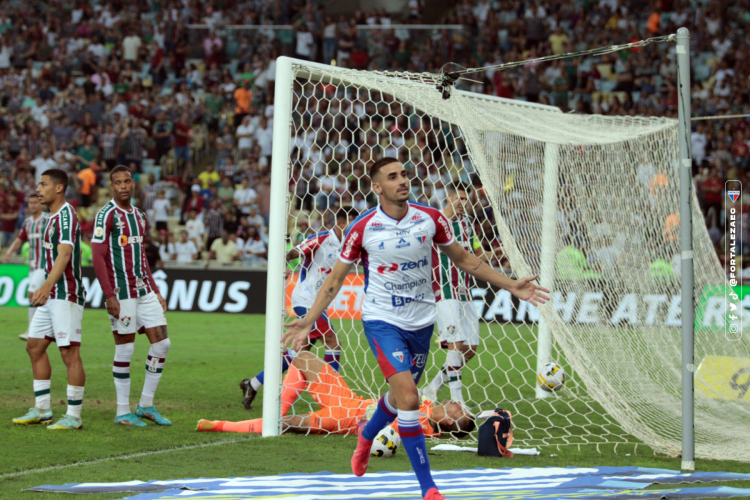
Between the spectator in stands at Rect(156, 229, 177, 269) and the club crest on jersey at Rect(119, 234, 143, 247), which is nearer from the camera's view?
the club crest on jersey at Rect(119, 234, 143, 247)

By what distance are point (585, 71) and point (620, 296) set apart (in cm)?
1552

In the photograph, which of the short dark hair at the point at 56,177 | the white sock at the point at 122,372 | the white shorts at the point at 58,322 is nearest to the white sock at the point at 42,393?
the white shorts at the point at 58,322

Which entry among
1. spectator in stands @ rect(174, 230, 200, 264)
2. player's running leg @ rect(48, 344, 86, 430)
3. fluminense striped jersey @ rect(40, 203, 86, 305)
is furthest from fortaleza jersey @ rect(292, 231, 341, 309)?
spectator in stands @ rect(174, 230, 200, 264)

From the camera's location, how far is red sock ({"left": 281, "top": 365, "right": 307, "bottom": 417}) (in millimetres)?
7723

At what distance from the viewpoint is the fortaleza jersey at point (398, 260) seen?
18.6ft

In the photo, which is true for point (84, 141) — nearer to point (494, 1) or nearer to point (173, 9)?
point (173, 9)

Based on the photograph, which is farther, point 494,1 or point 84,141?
point 494,1

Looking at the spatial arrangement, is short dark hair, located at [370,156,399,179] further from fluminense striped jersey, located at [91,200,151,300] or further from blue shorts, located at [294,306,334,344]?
blue shorts, located at [294,306,334,344]

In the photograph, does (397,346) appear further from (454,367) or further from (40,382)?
(40,382)

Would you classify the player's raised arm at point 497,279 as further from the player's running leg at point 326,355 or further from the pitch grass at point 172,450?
the player's running leg at point 326,355

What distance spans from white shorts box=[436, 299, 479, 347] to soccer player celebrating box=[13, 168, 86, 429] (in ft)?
11.0

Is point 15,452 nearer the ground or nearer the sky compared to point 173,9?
nearer the ground

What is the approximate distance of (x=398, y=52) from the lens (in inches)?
1022

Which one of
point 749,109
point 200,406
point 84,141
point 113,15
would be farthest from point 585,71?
point 200,406
